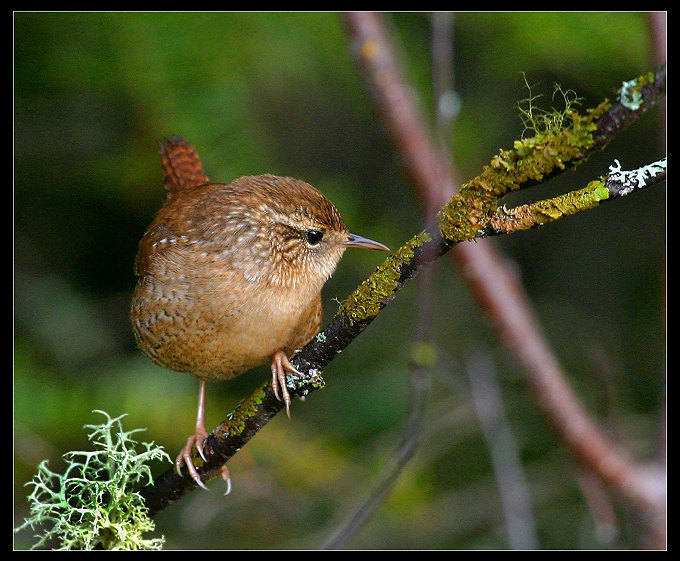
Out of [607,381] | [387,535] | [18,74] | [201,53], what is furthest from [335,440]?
[18,74]

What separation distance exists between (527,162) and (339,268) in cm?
275

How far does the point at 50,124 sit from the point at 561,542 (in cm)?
338

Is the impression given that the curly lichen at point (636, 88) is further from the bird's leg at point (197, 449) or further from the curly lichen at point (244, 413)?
the bird's leg at point (197, 449)

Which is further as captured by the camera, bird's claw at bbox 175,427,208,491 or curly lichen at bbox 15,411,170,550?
bird's claw at bbox 175,427,208,491

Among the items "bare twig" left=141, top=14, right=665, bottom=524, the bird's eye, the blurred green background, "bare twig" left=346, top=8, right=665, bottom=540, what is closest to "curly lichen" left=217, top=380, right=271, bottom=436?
"bare twig" left=141, top=14, right=665, bottom=524

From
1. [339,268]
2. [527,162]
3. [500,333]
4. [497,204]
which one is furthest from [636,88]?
[339,268]

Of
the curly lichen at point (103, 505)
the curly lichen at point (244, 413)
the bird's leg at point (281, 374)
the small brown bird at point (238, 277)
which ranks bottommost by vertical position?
the curly lichen at point (103, 505)

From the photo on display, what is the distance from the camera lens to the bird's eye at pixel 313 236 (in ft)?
8.40

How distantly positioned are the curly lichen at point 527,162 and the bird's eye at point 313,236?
104 centimetres

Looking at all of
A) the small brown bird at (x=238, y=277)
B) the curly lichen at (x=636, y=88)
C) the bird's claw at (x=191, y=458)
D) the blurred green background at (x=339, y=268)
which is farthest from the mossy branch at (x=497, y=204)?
the blurred green background at (x=339, y=268)

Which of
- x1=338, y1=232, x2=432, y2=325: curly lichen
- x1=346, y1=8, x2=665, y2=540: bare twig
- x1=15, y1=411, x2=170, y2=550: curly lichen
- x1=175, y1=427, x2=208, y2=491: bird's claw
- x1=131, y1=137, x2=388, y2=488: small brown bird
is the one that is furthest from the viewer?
x1=346, y1=8, x2=665, y2=540: bare twig

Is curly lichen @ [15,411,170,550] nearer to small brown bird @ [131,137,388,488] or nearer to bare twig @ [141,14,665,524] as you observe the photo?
bare twig @ [141,14,665,524]

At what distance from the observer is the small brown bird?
2410 mm

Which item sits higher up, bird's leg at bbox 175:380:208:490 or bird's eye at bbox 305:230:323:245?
bird's eye at bbox 305:230:323:245
